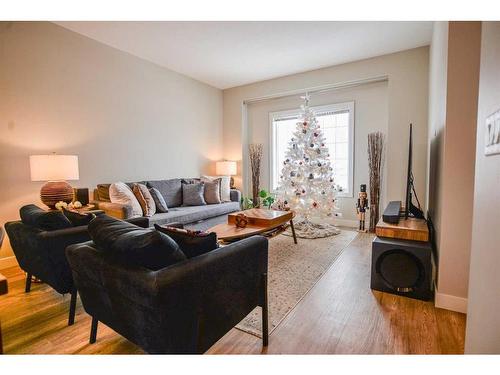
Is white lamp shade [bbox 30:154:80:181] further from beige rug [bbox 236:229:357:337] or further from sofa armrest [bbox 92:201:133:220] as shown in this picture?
beige rug [bbox 236:229:357:337]

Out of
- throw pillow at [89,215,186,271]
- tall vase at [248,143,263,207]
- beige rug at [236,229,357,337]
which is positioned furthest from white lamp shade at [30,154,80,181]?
tall vase at [248,143,263,207]

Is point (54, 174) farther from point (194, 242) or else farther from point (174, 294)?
point (174, 294)

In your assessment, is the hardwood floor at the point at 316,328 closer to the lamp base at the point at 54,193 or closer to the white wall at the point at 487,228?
the white wall at the point at 487,228

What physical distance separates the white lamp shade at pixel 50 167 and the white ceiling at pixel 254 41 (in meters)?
1.73

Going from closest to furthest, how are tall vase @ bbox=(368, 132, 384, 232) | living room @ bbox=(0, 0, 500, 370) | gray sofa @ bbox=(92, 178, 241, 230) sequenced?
living room @ bbox=(0, 0, 500, 370) < gray sofa @ bbox=(92, 178, 241, 230) < tall vase @ bbox=(368, 132, 384, 232)

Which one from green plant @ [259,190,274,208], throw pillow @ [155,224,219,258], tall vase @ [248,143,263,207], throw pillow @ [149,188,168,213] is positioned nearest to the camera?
throw pillow @ [155,224,219,258]

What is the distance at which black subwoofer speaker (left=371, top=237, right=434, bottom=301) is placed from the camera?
2.14 metres

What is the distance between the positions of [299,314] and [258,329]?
37cm

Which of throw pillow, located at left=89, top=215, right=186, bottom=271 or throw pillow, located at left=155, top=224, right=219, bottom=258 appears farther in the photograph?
throw pillow, located at left=155, top=224, right=219, bottom=258

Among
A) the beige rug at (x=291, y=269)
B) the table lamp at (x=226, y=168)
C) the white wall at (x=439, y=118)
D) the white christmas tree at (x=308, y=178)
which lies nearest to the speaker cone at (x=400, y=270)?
the white wall at (x=439, y=118)

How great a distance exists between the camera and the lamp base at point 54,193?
9.37ft

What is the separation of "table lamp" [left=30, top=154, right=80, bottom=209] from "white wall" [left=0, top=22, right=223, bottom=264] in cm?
42

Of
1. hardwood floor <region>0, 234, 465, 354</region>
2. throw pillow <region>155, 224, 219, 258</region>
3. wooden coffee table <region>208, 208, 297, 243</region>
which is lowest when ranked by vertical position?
hardwood floor <region>0, 234, 465, 354</region>

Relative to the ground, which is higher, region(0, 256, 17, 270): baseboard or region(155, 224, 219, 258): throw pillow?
region(155, 224, 219, 258): throw pillow
